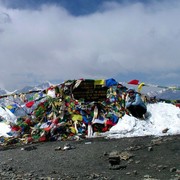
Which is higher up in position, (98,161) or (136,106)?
(136,106)

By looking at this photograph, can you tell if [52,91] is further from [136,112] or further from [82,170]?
[82,170]

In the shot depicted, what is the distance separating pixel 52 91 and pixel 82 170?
15.6m

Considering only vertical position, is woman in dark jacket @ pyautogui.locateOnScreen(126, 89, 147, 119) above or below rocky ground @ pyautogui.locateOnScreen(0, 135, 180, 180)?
above

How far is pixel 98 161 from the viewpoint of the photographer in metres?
16.0

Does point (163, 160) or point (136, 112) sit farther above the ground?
point (136, 112)

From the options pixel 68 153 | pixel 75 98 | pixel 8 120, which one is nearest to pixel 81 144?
pixel 68 153

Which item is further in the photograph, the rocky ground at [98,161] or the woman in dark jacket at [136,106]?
the woman in dark jacket at [136,106]

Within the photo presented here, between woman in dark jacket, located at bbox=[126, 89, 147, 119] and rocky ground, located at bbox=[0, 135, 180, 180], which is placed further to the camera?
woman in dark jacket, located at bbox=[126, 89, 147, 119]

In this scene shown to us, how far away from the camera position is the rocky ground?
1308cm

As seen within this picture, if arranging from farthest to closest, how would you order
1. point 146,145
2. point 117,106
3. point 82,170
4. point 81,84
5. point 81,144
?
point 81,84
point 117,106
point 81,144
point 146,145
point 82,170

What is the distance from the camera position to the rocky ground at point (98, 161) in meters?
13.1

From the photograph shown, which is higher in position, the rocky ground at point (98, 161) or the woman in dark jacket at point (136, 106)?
the woman in dark jacket at point (136, 106)

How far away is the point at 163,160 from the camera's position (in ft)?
48.2

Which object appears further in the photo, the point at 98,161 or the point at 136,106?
the point at 136,106
